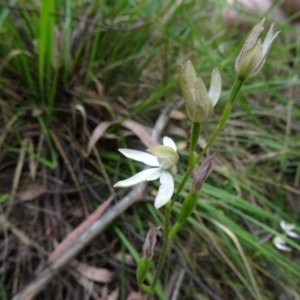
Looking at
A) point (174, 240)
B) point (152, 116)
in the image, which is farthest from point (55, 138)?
point (174, 240)

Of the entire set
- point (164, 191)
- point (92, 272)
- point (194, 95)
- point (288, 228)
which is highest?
point (194, 95)

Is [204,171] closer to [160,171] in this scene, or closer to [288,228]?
[160,171]

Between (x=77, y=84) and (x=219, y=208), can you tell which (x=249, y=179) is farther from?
(x=77, y=84)

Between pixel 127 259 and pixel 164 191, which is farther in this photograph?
pixel 127 259

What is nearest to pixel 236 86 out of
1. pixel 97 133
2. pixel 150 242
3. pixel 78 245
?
pixel 150 242

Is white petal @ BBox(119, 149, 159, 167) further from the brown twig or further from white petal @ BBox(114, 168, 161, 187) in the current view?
the brown twig

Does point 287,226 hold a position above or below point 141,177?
below

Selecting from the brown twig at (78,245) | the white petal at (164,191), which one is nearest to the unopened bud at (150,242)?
the white petal at (164,191)
